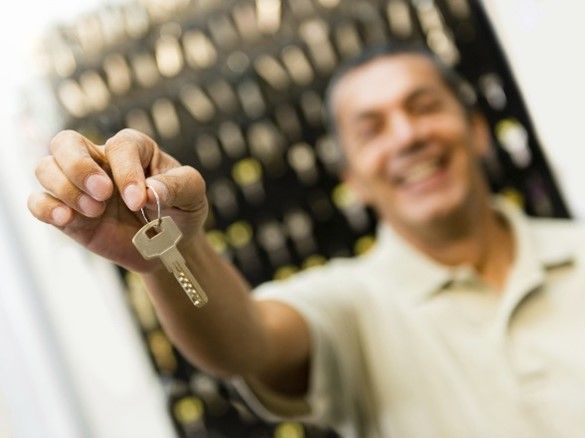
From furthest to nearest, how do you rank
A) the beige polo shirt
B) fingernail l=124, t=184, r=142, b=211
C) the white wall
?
the white wall → the beige polo shirt → fingernail l=124, t=184, r=142, b=211

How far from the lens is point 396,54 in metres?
0.95

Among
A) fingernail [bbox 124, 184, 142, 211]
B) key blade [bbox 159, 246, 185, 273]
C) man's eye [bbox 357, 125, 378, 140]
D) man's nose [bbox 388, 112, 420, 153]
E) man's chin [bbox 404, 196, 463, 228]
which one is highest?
fingernail [bbox 124, 184, 142, 211]

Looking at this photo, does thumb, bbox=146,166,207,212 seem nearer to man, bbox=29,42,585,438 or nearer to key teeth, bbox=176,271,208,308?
key teeth, bbox=176,271,208,308

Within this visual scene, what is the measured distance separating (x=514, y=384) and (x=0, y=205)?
0.74m

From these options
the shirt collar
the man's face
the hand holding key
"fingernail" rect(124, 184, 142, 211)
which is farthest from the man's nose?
"fingernail" rect(124, 184, 142, 211)

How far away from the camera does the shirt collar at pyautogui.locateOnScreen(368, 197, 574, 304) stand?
92cm

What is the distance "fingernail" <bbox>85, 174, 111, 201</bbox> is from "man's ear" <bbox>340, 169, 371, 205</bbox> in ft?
1.58

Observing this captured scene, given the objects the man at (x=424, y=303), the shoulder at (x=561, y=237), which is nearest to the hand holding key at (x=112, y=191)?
the man at (x=424, y=303)

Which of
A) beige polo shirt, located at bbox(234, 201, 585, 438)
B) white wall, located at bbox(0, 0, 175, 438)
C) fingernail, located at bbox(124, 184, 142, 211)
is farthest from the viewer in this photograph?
white wall, located at bbox(0, 0, 175, 438)

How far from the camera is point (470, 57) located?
928mm

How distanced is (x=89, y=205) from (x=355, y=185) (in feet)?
1.61

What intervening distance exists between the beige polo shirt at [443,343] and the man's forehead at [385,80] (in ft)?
0.59

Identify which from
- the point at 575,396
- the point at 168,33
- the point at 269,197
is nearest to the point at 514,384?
the point at 575,396

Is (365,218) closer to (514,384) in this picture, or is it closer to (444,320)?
(444,320)
